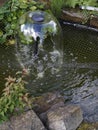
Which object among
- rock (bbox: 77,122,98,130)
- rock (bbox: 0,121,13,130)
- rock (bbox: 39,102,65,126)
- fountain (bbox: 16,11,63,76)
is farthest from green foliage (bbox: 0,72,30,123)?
fountain (bbox: 16,11,63,76)

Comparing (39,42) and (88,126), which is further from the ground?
(39,42)

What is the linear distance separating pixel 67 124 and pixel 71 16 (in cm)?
326

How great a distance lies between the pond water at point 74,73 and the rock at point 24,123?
2.76 ft

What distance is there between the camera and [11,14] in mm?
7660

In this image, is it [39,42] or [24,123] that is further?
[39,42]

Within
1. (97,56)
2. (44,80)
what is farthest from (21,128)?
(97,56)

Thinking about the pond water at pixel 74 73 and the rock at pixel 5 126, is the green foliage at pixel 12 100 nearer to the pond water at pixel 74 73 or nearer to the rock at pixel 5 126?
the rock at pixel 5 126

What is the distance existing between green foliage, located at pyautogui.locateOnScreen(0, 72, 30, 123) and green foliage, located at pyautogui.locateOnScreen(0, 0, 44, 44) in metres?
2.39

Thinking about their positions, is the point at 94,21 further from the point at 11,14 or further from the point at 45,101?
the point at 45,101

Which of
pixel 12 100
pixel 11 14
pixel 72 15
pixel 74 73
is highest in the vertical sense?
pixel 12 100

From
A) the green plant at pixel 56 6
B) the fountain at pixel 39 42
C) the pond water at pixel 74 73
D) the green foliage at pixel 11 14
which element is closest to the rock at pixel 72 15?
the green plant at pixel 56 6

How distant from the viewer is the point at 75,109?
17.2ft

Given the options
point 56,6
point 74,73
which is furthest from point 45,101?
point 56,6

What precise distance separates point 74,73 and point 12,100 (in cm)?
175
